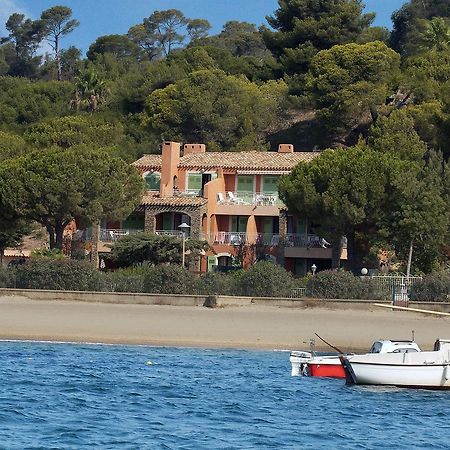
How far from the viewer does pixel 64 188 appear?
215 ft

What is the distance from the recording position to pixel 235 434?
27438mm

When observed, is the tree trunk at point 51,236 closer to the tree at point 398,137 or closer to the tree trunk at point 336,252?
the tree trunk at point 336,252

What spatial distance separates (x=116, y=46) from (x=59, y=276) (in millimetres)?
119265

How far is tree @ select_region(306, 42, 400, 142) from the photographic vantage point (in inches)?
3351

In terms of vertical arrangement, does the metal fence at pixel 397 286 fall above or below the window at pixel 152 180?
below

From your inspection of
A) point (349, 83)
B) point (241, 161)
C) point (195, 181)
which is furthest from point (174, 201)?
point (349, 83)

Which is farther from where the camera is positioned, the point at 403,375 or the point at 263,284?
the point at 263,284

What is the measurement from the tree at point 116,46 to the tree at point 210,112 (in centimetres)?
6961

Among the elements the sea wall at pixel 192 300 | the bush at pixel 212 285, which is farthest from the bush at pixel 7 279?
the bush at pixel 212 285

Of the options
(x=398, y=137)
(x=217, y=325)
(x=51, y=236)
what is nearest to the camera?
(x=217, y=325)

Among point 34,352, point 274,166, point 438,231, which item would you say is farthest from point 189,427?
point 274,166

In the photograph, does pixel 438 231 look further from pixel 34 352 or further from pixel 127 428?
pixel 127 428

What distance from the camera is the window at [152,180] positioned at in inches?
3068

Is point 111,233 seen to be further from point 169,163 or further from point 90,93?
point 90,93
